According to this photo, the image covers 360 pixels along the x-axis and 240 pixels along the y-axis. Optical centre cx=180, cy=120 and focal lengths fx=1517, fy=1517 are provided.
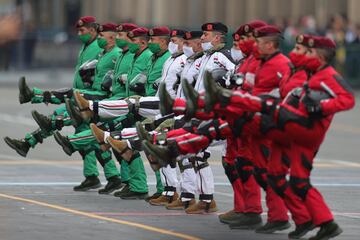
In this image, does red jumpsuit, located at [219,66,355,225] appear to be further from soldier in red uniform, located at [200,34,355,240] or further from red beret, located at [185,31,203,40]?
red beret, located at [185,31,203,40]

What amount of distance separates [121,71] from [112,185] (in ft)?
4.94

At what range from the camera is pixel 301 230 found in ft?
47.2

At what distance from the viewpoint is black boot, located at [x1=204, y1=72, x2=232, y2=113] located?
13914 mm

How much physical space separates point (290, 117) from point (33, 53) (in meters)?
39.9

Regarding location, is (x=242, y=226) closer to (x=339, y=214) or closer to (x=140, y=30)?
(x=339, y=214)

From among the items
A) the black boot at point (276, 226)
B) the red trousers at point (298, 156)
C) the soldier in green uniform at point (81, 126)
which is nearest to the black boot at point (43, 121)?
the soldier in green uniform at point (81, 126)

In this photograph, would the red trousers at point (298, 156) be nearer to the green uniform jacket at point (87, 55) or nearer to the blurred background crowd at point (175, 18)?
the green uniform jacket at point (87, 55)

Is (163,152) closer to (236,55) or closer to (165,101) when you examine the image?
(165,101)

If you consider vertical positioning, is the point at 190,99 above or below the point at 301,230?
above

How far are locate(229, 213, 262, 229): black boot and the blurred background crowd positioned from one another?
77.0 feet

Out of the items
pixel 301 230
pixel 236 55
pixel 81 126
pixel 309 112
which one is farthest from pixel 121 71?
pixel 309 112

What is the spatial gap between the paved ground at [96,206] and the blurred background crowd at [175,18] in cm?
1565

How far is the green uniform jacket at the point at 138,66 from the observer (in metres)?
18.0

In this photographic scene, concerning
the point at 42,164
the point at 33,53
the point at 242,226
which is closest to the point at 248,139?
the point at 242,226
